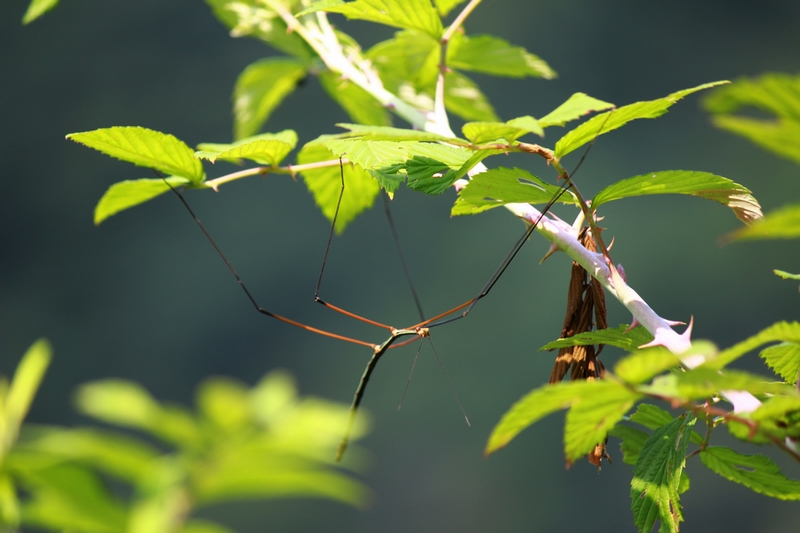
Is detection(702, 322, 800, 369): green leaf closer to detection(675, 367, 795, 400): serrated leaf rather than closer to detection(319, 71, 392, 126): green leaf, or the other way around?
detection(675, 367, 795, 400): serrated leaf

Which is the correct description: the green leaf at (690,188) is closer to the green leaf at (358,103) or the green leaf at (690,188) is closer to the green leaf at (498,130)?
the green leaf at (498,130)

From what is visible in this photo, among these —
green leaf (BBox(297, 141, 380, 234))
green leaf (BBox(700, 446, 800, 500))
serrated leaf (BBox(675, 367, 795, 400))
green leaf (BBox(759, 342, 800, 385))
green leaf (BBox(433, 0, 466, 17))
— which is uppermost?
green leaf (BBox(433, 0, 466, 17))

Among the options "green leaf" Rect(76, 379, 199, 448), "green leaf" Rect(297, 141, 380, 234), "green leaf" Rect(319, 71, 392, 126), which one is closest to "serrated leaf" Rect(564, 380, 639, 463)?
"green leaf" Rect(76, 379, 199, 448)

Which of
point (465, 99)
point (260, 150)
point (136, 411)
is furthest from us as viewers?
point (465, 99)

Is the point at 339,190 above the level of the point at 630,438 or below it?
above

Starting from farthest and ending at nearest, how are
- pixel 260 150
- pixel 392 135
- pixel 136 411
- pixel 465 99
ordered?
1. pixel 465 99
2. pixel 260 150
3. pixel 392 135
4. pixel 136 411

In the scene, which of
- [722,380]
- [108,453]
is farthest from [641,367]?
[108,453]

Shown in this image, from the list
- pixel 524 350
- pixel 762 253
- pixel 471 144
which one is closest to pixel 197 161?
pixel 471 144

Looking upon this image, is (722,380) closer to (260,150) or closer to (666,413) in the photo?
→ (666,413)
